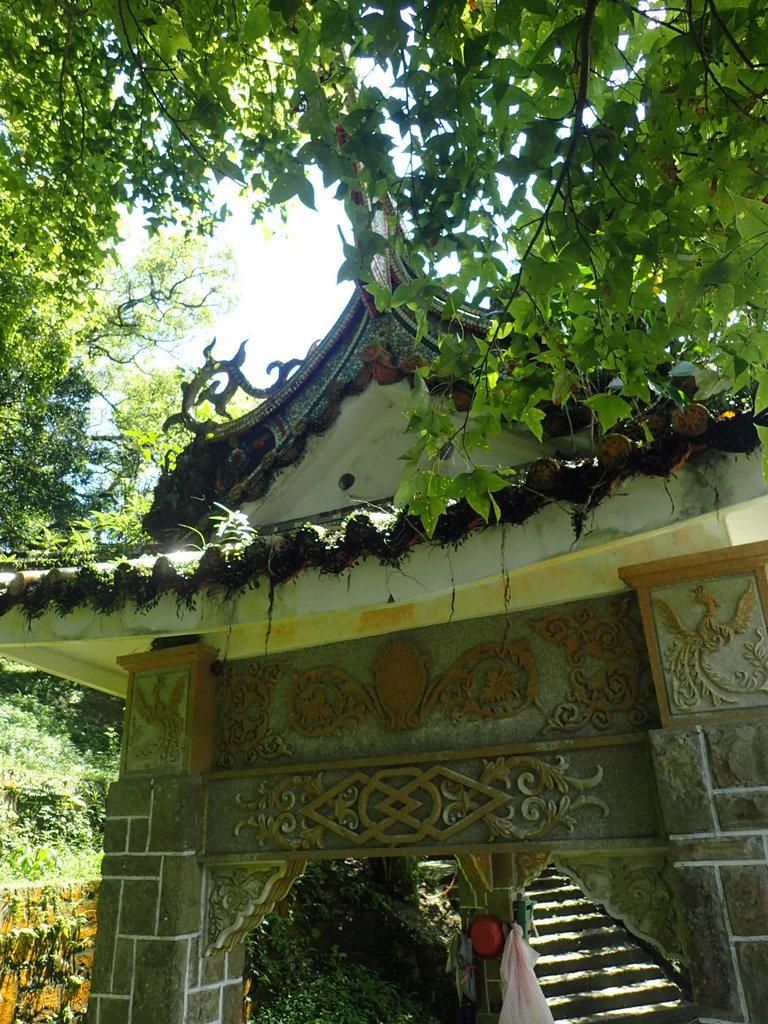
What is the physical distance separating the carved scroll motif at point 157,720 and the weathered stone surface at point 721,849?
239 cm

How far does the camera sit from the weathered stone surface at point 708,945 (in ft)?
8.62

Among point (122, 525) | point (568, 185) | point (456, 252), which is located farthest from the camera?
point (122, 525)

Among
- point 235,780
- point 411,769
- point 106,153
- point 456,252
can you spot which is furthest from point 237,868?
point 106,153

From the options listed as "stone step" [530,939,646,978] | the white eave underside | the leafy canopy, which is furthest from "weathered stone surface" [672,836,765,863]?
"stone step" [530,939,646,978]

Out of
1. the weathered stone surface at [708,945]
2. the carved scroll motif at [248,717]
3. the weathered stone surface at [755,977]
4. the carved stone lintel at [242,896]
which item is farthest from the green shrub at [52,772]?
the weathered stone surface at [755,977]

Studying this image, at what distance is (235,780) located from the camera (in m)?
3.88

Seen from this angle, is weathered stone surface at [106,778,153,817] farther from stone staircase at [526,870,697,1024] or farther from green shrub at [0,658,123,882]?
stone staircase at [526,870,697,1024]

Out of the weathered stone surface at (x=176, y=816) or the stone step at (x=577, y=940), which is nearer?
the weathered stone surface at (x=176, y=816)

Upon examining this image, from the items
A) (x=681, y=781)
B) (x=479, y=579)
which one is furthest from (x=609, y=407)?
(x=681, y=781)

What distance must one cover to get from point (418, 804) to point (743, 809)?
1.30m

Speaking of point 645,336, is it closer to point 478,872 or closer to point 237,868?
point 237,868

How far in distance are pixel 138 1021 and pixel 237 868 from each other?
2.49 ft

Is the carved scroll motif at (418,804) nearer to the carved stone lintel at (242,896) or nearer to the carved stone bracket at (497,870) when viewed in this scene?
the carved stone lintel at (242,896)

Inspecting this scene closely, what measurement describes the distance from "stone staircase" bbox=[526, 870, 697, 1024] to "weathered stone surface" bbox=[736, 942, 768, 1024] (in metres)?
4.75
